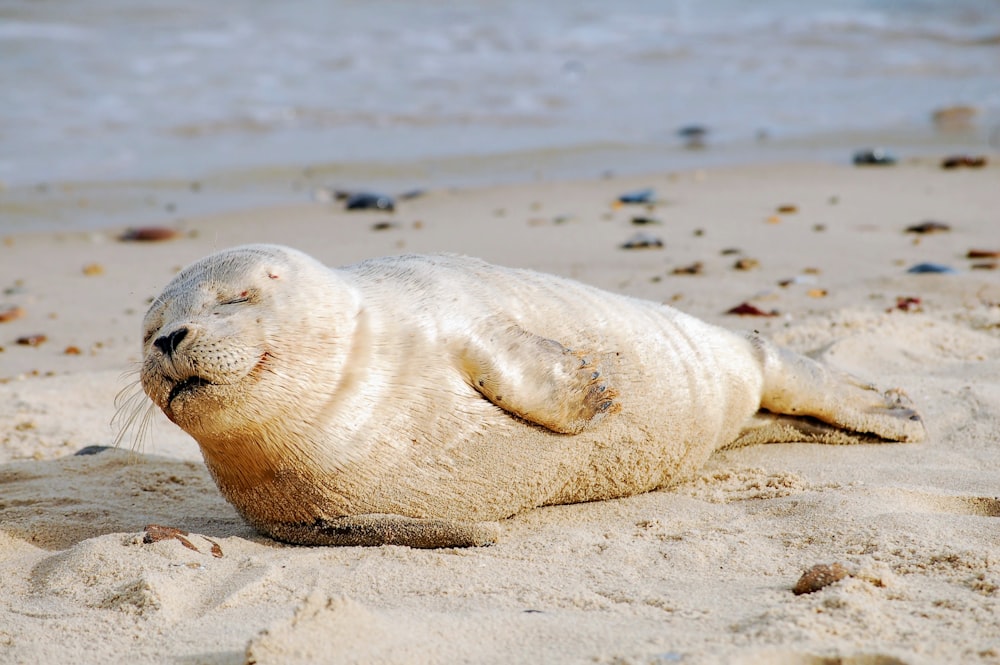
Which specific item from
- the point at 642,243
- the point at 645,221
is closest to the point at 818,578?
the point at 642,243

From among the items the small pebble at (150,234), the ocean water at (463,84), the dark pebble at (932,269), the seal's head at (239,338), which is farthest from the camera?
the ocean water at (463,84)

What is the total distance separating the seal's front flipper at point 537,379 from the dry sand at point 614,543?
1.24ft

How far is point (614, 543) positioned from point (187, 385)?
1352 mm

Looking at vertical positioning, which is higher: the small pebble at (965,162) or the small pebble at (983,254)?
the small pebble at (965,162)

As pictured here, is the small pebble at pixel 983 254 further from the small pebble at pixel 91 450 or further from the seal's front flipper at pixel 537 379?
the small pebble at pixel 91 450

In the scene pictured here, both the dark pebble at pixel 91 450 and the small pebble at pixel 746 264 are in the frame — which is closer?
the dark pebble at pixel 91 450

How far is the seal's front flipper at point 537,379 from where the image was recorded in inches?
150

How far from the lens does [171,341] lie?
3.48 meters

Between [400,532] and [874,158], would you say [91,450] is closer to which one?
[400,532]

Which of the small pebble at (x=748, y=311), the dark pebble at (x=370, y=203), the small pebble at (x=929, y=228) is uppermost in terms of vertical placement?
the dark pebble at (x=370, y=203)

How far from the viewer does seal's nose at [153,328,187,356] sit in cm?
347

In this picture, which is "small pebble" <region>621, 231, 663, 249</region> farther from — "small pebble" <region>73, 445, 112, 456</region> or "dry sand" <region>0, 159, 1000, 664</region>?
"small pebble" <region>73, 445, 112, 456</region>

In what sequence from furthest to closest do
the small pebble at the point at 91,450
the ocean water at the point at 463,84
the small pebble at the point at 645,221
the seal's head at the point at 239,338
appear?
the ocean water at the point at 463,84, the small pebble at the point at 645,221, the small pebble at the point at 91,450, the seal's head at the point at 239,338

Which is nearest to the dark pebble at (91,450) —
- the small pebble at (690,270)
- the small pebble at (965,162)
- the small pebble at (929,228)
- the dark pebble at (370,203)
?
the small pebble at (690,270)
